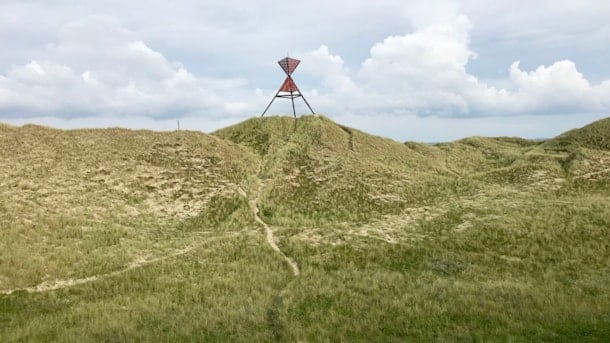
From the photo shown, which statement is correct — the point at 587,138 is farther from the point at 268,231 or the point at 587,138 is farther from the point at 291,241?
the point at 291,241

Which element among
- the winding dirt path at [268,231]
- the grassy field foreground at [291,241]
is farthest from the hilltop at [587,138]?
the winding dirt path at [268,231]

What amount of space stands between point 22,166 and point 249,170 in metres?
25.5

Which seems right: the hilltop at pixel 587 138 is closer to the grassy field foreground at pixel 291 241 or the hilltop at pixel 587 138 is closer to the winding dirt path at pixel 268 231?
the grassy field foreground at pixel 291 241

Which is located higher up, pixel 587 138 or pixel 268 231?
pixel 587 138

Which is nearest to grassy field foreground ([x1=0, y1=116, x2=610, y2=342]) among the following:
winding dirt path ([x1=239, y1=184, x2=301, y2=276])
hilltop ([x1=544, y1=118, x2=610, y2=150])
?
winding dirt path ([x1=239, y1=184, x2=301, y2=276])

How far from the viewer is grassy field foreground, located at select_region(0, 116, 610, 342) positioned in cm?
2205

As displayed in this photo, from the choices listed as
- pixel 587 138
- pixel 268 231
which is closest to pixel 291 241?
pixel 268 231

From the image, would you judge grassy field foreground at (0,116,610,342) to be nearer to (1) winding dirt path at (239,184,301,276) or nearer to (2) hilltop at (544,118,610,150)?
(1) winding dirt path at (239,184,301,276)

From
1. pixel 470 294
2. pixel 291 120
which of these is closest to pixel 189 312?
pixel 470 294

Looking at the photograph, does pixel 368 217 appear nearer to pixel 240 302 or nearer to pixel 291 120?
pixel 240 302

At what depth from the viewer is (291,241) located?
3656 centimetres

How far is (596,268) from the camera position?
28781mm

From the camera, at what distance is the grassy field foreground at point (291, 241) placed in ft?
72.3

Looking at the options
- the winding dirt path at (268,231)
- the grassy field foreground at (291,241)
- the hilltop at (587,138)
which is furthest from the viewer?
the hilltop at (587,138)
